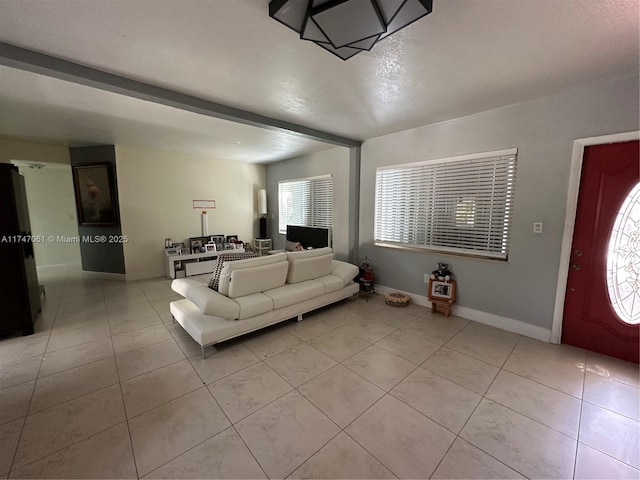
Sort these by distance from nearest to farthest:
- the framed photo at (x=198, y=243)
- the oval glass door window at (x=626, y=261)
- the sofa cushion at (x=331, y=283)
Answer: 1. the oval glass door window at (x=626, y=261)
2. the sofa cushion at (x=331, y=283)
3. the framed photo at (x=198, y=243)

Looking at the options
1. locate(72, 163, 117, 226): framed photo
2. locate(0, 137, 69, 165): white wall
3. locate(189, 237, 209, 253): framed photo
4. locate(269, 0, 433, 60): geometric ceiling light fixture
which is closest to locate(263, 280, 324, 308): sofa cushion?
locate(269, 0, 433, 60): geometric ceiling light fixture

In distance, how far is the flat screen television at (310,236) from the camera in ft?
15.8

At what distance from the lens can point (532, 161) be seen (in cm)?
271

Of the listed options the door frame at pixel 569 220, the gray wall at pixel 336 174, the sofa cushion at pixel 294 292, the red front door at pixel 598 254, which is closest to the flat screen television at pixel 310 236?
the gray wall at pixel 336 174

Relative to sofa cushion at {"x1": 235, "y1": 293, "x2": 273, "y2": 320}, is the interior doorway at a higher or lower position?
higher

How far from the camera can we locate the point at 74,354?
247cm

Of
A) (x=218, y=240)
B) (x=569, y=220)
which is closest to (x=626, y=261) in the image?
(x=569, y=220)

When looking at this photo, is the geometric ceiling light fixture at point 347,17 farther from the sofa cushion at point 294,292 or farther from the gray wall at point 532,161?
the sofa cushion at point 294,292

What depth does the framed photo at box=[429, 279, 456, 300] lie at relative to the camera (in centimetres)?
327

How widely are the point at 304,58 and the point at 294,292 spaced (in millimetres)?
2293

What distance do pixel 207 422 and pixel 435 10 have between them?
2.92 m

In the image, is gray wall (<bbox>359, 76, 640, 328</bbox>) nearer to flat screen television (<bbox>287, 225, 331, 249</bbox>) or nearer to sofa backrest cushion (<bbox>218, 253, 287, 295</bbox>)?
flat screen television (<bbox>287, 225, 331, 249</bbox>)

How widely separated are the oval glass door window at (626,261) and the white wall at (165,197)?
6.19 m

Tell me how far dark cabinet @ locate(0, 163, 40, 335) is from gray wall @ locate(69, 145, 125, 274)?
193cm
